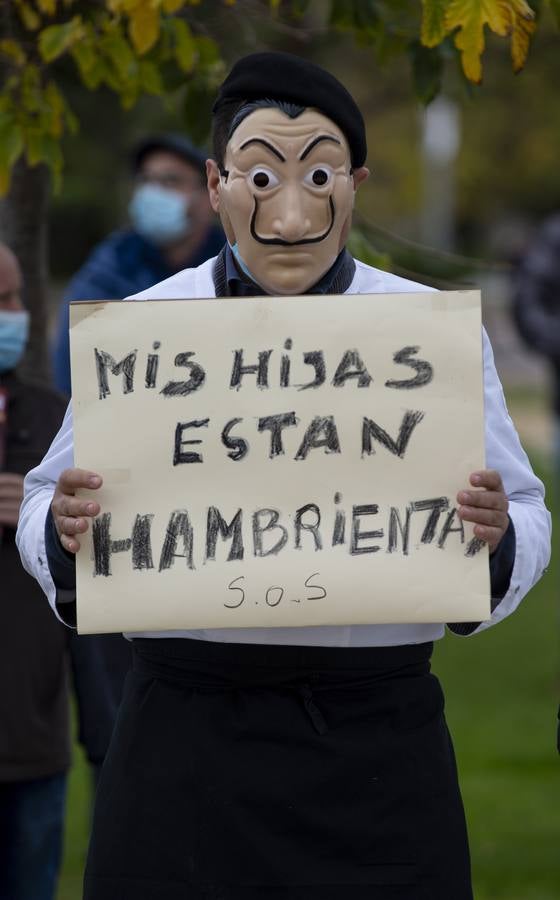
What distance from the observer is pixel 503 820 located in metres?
6.39

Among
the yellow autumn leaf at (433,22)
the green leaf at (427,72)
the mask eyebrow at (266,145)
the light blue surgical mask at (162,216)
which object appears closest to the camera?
the mask eyebrow at (266,145)

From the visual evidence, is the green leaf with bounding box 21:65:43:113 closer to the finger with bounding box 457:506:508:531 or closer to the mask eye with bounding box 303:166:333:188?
the mask eye with bounding box 303:166:333:188

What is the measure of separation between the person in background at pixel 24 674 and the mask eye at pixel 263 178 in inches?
49.6

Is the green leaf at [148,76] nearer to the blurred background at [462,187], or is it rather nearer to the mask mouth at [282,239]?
the blurred background at [462,187]

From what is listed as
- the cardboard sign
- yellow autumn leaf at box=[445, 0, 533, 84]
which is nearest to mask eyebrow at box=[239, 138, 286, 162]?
the cardboard sign

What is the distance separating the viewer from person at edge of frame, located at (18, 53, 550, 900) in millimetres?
2719

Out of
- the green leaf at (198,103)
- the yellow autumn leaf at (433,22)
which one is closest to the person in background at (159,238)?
the green leaf at (198,103)

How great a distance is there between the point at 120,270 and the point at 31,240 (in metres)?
0.59

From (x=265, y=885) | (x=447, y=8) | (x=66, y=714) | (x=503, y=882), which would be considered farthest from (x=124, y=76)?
(x=503, y=882)

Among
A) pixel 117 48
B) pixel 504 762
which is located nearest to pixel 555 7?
pixel 117 48

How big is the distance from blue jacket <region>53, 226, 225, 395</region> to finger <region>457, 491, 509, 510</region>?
301cm

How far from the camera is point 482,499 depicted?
103 inches

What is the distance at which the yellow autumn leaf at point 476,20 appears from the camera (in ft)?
10.3

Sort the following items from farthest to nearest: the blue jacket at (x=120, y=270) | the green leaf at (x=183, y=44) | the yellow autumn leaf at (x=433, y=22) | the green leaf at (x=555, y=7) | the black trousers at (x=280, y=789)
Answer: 1. the blue jacket at (x=120, y=270)
2. the green leaf at (x=183, y=44)
3. the green leaf at (x=555, y=7)
4. the yellow autumn leaf at (x=433, y=22)
5. the black trousers at (x=280, y=789)
